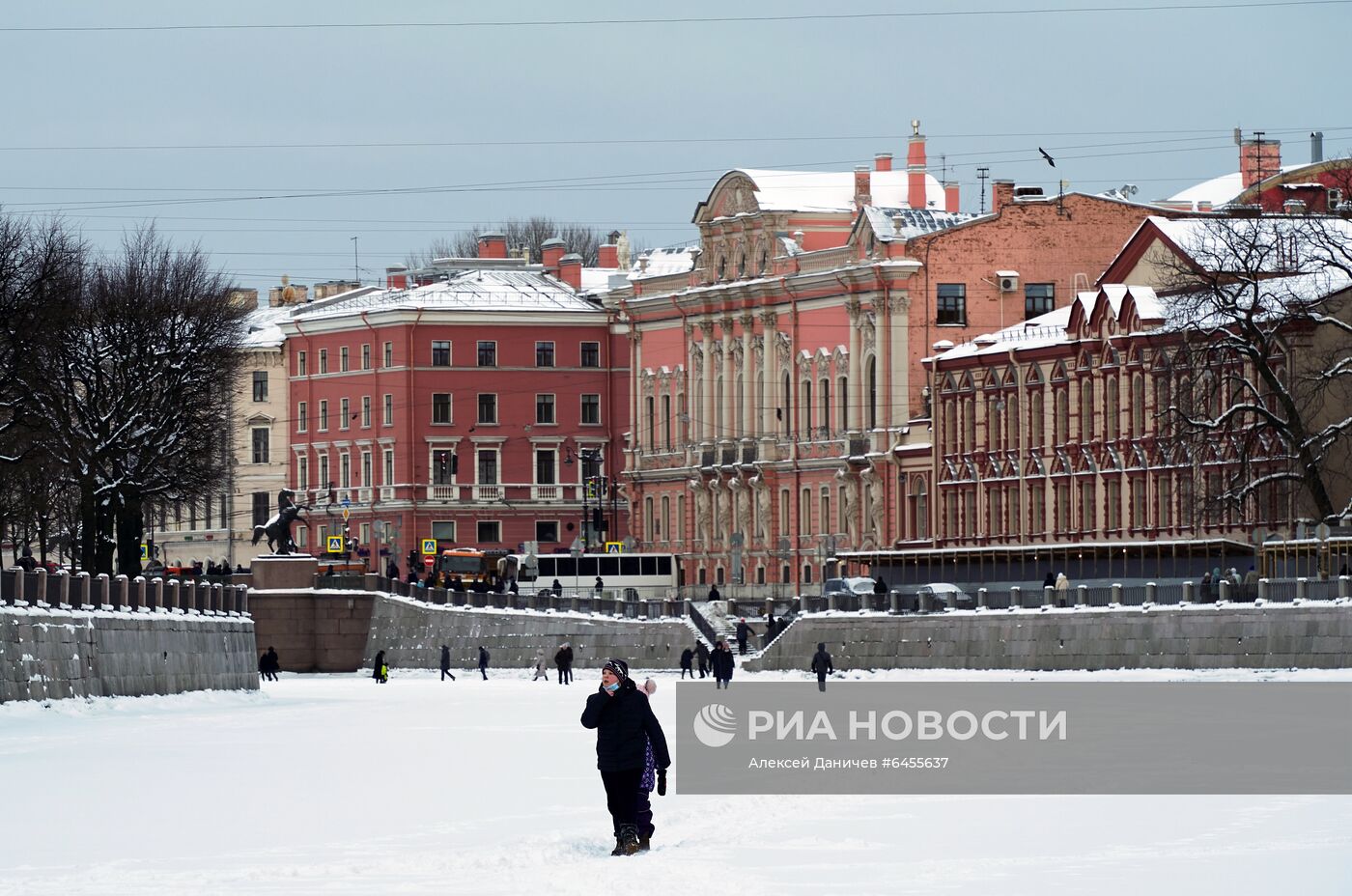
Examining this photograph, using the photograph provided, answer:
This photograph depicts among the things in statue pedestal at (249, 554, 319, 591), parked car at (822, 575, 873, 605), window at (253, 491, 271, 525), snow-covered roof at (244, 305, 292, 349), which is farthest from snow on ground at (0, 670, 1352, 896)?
window at (253, 491, 271, 525)

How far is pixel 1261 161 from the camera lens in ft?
357

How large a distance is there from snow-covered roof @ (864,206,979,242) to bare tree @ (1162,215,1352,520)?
2177cm

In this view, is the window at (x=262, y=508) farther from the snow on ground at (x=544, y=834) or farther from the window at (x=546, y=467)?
the snow on ground at (x=544, y=834)

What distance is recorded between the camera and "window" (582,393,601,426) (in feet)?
419

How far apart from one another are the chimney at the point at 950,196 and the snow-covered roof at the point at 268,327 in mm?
32893

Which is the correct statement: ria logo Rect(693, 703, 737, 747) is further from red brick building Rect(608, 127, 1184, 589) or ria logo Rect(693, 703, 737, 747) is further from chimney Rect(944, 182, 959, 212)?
chimney Rect(944, 182, 959, 212)

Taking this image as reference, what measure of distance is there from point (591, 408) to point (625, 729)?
10346 cm

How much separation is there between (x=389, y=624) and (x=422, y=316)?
1165 inches

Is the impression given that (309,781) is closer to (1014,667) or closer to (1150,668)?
(1150,668)

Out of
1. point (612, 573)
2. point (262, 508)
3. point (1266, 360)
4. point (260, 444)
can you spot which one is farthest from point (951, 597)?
point (260, 444)

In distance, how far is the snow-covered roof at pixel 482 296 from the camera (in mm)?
126062

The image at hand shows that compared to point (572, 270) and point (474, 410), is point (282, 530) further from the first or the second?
point (572, 270)

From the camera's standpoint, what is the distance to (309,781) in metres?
34.2

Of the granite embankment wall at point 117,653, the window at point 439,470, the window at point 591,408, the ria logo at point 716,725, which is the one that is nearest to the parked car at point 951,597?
the granite embankment wall at point 117,653
